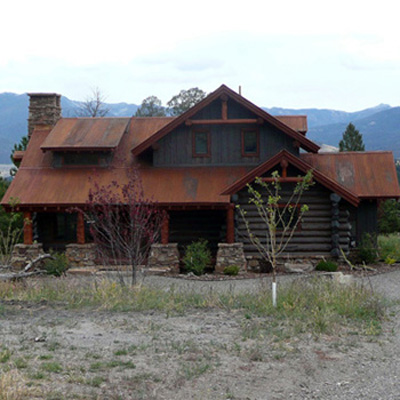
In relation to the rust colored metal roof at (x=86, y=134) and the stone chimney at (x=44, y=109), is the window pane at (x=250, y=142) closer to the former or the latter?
the rust colored metal roof at (x=86, y=134)

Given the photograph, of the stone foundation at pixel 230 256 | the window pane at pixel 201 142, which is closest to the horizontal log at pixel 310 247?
the stone foundation at pixel 230 256

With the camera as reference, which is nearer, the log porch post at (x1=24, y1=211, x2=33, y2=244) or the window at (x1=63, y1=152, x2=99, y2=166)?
the log porch post at (x1=24, y1=211, x2=33, y2=244)

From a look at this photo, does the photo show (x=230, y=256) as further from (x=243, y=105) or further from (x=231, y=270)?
(x=243, y=105)

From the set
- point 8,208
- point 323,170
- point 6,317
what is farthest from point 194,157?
point 6,317

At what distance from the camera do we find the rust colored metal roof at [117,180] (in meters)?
21.6

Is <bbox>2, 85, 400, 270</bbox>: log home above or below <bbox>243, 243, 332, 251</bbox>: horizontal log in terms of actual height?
above

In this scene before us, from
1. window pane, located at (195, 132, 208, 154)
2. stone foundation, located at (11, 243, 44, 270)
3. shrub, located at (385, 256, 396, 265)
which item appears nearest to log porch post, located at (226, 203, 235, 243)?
window pane, located at (195, 132, 208, 154)

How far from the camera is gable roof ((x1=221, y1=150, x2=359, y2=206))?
20.6m

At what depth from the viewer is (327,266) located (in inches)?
798

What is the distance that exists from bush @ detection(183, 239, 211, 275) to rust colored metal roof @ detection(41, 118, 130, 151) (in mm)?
5502

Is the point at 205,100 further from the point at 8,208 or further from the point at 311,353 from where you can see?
the point at 311,353

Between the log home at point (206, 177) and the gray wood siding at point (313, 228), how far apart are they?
4 cm

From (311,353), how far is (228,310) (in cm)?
Answer: 354

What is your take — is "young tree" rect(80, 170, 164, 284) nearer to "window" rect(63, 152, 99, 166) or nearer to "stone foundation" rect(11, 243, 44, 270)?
"stone foundation" rect(11, 243, 44, 270)
